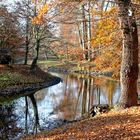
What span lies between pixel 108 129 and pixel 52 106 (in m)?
13.9

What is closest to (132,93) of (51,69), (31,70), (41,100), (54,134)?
(54,134)

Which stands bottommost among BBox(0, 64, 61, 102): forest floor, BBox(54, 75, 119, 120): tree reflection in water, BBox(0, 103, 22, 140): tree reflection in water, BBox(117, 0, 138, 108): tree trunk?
BBox(54, 75, 119, 120): tree reflection in water

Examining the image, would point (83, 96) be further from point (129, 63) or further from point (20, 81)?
point (129, 63)

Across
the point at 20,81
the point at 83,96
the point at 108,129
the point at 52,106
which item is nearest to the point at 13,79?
the point at 20,81

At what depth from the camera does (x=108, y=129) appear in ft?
39.4

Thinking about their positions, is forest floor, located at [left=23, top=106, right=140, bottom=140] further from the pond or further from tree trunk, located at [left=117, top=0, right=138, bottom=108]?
the pond

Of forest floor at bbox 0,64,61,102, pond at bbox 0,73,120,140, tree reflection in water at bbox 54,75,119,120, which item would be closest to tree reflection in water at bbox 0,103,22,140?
pond at bbox 0,73,120,140

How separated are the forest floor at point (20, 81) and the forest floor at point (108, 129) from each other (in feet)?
47.6

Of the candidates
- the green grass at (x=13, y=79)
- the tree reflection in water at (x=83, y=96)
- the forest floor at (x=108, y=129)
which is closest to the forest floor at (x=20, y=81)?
the green grass at (x=13, y=79)

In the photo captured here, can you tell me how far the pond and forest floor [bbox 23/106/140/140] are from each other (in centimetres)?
377

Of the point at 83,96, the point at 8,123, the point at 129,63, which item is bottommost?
the point at 83,96

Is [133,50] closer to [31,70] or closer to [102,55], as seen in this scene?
[102,55]

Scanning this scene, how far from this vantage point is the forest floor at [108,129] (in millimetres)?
11133

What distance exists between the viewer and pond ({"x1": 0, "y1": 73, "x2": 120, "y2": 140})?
18516mm
